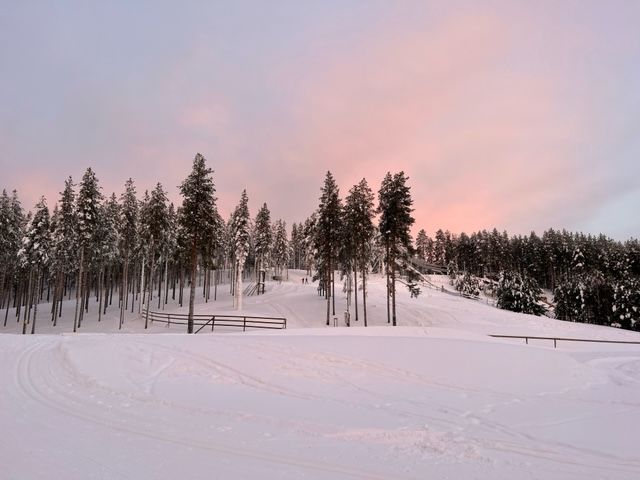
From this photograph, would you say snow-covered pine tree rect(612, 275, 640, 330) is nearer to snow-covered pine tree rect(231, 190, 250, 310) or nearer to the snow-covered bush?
the snow-covered bush

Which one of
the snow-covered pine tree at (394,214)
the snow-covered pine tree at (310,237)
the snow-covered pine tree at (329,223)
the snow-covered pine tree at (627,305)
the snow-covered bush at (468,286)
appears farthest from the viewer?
the snow-covered bush at (468,286)

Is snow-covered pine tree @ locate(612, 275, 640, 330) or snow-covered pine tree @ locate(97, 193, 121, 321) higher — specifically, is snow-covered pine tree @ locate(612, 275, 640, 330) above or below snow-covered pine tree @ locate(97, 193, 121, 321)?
below

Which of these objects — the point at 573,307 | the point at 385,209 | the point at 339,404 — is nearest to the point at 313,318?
the point at 385,209

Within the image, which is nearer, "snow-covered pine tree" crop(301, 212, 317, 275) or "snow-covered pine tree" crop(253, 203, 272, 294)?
"snow-covered pine tree" crop(301, 212, 317, 275)

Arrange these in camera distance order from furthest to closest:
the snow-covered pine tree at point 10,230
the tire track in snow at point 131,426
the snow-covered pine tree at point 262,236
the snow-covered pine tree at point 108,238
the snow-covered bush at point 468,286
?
the snow-covered bush at point 468,286
the snow-covered pine tree at point 262,236
the snow-covered pine tree at point 108,238
the snow-covered pine tree at point 10,230
the tire track in snow at point 131,426

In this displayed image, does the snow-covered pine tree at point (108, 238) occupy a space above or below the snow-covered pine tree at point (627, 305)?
above

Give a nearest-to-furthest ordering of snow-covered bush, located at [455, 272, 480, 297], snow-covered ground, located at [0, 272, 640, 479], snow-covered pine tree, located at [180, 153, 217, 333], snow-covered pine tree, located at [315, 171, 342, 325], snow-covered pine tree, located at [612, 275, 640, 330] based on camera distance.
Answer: snow-covered ground, located at [0, 272, 640, 479] < snow-covered pine tree, located at [180, 153, 217, 333] < snow-covered pine tree, located at [315, 171, 342, 325] < snow-covered pine tree, located at [612, 275, 640, 330] < snow-covered bush, located at [455, 272, 480, 297]

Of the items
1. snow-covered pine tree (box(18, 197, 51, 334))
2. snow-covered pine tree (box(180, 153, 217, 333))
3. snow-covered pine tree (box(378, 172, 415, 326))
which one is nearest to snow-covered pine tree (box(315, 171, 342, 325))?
snow-covered pine tree (box(378, 172, 415, 326))

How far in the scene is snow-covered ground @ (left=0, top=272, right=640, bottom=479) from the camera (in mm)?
6465

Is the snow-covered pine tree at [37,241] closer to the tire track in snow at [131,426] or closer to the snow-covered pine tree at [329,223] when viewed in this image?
the snow-covered pine tree at [329,223]

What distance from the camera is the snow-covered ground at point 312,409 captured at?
21.2ft

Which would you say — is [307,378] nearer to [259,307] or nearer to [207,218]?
[207,218]

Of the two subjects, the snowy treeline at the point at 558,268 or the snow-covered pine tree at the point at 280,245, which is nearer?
the snowy treeline at the point at 558,268

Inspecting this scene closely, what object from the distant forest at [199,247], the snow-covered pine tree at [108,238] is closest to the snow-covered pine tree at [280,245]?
the distant forest at [199,247]
